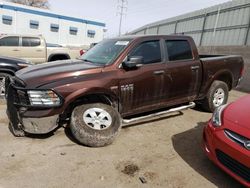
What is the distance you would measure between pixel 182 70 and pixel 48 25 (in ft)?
91.5

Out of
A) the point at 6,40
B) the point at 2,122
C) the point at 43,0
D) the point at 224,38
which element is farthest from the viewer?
the point at 43,0

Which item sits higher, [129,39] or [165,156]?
[129,39]

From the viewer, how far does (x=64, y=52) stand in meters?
12.2

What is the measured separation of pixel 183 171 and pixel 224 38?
1439cm

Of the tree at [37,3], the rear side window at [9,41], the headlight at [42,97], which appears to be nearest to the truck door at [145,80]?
the headlight at [42,97]

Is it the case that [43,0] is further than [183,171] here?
Yes

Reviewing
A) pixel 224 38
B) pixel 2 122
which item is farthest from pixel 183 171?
pixel 224 38

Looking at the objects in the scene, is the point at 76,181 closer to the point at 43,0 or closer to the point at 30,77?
the point at 30,77

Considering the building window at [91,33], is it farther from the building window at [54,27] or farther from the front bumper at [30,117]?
the front bumper at [30,117]

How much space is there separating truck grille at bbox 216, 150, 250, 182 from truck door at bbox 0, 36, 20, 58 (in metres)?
9.85

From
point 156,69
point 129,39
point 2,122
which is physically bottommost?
point 2,122

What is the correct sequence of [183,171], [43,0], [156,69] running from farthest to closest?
[43,0], [156,69], [183,171]

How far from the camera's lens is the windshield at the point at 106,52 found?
4598 millimetres

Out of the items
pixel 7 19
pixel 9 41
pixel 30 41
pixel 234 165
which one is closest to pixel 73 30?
pixel 7 19
